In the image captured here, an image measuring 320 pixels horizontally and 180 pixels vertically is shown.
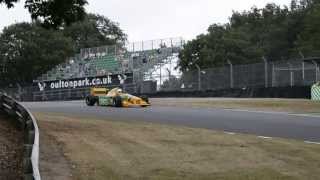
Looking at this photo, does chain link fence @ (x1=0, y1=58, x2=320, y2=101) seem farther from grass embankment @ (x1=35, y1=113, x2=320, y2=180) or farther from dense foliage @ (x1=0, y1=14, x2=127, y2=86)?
dense foliage @ (x1=0, y1=14, x2=127, y2=86)

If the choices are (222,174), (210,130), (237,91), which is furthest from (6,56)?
(222,174)

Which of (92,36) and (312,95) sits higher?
(92,36)

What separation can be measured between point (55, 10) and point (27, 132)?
648 centimetres

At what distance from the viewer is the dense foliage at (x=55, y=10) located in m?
21.9

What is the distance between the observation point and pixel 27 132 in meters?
16.7

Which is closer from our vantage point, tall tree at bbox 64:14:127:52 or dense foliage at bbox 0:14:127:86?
dense foliage at bbox 0:14:127:86

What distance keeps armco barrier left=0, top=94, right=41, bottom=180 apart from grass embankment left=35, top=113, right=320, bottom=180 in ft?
2.54

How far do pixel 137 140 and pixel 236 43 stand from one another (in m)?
68.1

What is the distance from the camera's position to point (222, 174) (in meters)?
12.8

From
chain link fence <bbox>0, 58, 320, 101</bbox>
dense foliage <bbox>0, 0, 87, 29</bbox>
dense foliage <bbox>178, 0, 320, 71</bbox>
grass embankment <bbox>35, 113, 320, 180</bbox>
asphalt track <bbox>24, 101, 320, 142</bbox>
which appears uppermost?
dense foliage <bbox>178, 0, 320, 71</bbox>

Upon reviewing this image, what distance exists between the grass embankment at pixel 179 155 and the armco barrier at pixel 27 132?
2.54ft

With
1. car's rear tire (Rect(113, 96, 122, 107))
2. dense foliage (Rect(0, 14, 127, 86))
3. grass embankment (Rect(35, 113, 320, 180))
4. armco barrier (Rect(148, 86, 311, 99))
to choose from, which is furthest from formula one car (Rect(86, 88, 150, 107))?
dense foliage (Rect(0, 14, 127, 86))

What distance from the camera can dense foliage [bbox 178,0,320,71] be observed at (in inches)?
3194

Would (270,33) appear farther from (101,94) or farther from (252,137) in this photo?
(252,137)
